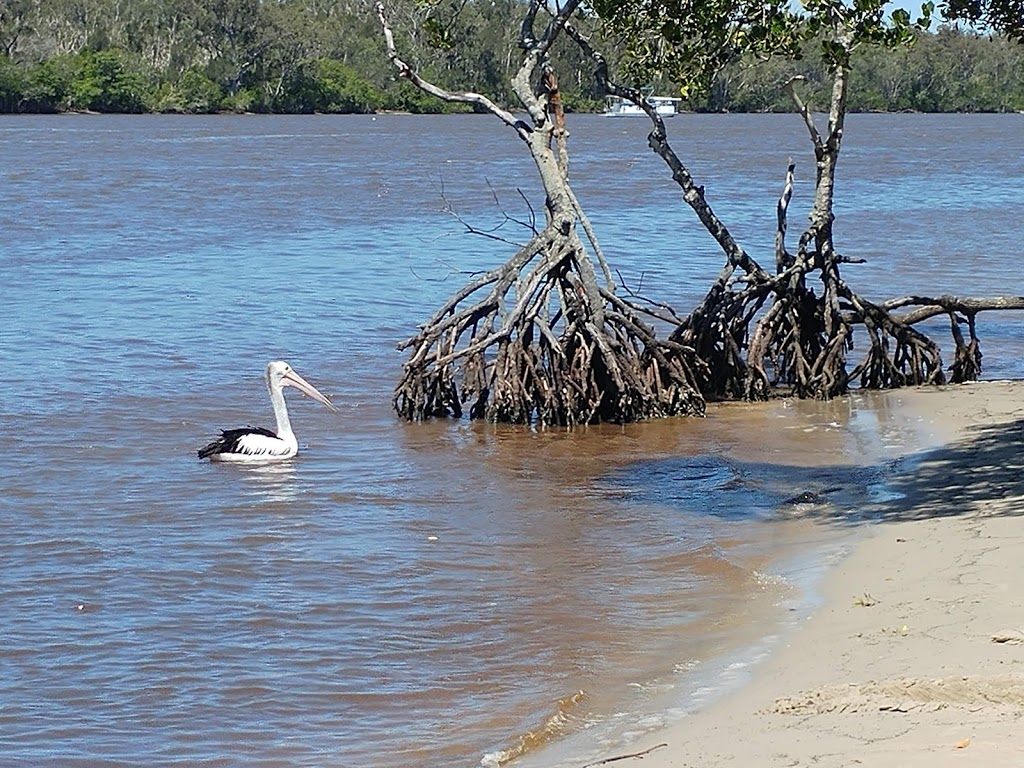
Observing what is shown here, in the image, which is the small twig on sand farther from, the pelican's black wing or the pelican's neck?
the pelican's neck

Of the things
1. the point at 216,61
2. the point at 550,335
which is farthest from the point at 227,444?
the point at 216,61

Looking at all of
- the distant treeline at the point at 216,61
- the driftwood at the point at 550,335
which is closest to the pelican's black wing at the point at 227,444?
the driftwood at the point at 550,335

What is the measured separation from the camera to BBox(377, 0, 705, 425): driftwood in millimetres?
12984

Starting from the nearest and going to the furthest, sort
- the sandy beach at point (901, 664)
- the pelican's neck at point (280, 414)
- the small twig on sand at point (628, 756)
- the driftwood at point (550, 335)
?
the sandy beach at point (901, 664) → the small twig on sand at point (628, 756) → the pelican's neck at point (280, 414) → the driftwood at point (550, 335)

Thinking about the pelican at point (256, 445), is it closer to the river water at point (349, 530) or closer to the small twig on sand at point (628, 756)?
the river water at point (349, 530)

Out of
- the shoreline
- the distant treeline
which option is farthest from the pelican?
the distant treeline

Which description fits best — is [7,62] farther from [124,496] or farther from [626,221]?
[124,496]

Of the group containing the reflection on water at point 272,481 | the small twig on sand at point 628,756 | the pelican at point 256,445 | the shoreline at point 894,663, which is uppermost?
the shoreline at point 894,663

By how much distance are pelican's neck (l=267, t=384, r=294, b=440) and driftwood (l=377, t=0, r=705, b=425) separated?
1081 mm

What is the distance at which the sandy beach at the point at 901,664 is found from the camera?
5.45m

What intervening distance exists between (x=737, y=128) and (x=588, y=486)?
86914 millimetres

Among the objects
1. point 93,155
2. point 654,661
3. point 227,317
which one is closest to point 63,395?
point 227,317

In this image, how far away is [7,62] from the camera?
10706cm

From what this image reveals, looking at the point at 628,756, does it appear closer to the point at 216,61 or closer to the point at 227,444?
the point at 227,444
